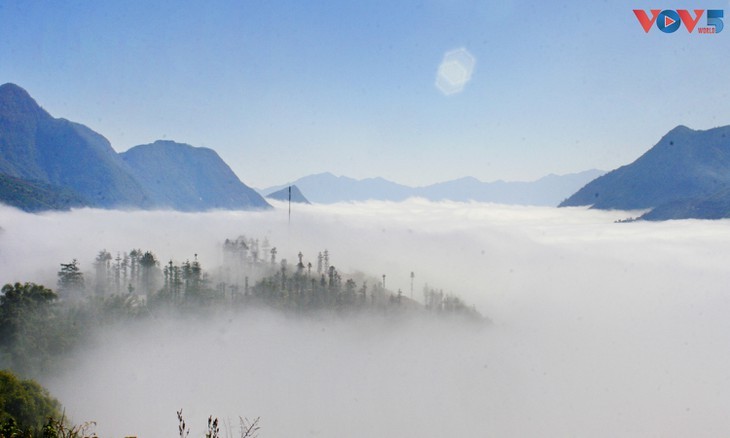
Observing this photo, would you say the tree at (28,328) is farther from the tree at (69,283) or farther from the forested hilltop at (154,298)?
the tree at (69,283)

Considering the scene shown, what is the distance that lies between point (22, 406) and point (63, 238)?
653 ft

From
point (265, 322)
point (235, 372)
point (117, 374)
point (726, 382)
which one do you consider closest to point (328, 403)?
point (235, 372)

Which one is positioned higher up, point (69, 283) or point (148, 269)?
point (69, 283)

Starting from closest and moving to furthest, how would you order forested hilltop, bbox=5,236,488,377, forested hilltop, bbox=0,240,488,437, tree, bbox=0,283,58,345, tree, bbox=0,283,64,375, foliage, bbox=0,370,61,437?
foliage, bbox=0,370,61,437 < forested hilltop, bbox=0,240,488,437 < tree, bbox=0,283,64,375 < tree, bbox=0,283,58,345 < forested hilltop, bbox=5,236,488,377

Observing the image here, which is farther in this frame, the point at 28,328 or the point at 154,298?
the point at 154,298

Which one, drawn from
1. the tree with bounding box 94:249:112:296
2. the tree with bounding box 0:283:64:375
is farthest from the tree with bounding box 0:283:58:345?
the tree with bounding box 94:249:112:296

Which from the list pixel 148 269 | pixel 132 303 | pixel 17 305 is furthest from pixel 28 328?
pixel 148 269

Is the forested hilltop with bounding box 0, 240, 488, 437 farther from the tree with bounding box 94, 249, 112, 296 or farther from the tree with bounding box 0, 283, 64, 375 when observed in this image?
the tree with bounding box 0, 283, 64, 375

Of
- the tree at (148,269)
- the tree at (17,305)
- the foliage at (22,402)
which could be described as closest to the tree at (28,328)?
the tree at (17,305)

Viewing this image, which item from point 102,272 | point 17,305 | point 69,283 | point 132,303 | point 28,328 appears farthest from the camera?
point 102,272

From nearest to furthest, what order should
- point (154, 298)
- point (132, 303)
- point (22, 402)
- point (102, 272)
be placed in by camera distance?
point (22, 402)
point (132, 303)
point (154, 298)
point (102, 272)

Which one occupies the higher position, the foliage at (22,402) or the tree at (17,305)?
the tree at (17,305)

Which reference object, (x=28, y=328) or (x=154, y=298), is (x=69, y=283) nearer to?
(x=154, y=298)

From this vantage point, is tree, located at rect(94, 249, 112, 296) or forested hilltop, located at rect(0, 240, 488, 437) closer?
forested hilltop, located at rect(0, 240, 488, 437)
